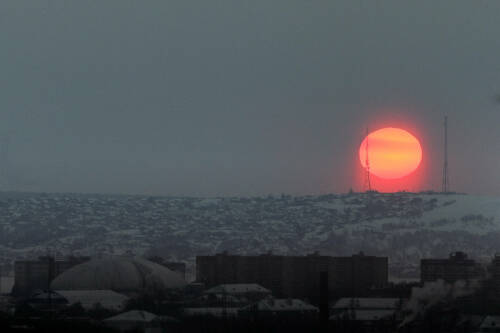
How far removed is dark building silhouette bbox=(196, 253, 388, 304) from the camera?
94375 millimetres

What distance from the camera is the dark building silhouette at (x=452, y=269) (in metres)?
85.1

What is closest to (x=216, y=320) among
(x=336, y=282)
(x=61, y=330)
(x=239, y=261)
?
(x=61, y=330)

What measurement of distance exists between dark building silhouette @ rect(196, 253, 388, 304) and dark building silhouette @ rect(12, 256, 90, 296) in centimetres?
755

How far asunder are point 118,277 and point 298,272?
892 centimetres

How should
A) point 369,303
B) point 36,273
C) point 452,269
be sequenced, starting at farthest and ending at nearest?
point 36,273
point 452,269
point 369,303

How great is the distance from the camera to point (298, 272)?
9825 cm

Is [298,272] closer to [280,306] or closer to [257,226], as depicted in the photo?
[280,306]

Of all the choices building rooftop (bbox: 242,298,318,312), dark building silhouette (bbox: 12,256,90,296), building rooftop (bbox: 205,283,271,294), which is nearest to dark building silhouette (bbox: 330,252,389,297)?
building rooftop (bbox: 205,283,271,294)

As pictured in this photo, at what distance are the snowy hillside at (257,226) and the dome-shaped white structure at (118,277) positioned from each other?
1779 cm

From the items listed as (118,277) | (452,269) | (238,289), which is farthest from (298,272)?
(452,269)

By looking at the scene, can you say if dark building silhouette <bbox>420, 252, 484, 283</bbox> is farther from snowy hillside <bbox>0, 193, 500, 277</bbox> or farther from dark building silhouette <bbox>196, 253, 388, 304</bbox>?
snowy hillside <bbox>0, 193, 500, 277</bbox>

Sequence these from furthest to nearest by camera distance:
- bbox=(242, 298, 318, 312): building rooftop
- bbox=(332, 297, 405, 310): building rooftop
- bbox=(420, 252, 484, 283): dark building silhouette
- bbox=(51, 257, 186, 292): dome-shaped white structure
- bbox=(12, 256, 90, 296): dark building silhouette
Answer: bbox=(12, 256, 90, 296): dark building silhouette < bbox=(51, 257, 186, 292): dome-shaped white structure < bbox=(420, 252, 484, 283): dark building silhouette < bbox=(242, 298, 318, 312): building rooftop < bbox=(332, 297, 405, 310): building rooftop

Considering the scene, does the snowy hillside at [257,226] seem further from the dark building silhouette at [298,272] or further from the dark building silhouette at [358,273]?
the dark building silhouette at [358,273]

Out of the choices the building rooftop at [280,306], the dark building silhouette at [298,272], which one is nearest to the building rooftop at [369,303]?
the building rooftop at [280,306]
